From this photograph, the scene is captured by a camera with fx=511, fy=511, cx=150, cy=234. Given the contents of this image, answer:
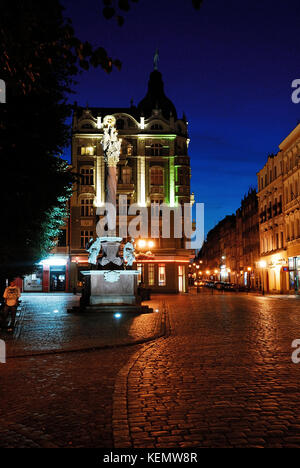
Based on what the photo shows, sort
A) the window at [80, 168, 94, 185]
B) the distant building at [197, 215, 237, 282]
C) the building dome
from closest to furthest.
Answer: the window at [80, 168, 94, 185]
the building dome
the distant building at [197, 215, 237, 282]

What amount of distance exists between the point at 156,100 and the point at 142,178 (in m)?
14.1

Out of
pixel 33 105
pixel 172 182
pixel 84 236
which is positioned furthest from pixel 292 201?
pixel 33 105

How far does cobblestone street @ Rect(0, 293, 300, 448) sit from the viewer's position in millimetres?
5469

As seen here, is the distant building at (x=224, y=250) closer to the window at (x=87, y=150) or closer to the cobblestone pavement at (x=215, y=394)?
the window at (x=87, y=150)

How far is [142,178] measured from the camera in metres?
62.2

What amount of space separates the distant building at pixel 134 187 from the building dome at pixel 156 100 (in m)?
4.45

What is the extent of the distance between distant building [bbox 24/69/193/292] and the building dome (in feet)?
14.6

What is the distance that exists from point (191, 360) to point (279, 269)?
47260 millimetres

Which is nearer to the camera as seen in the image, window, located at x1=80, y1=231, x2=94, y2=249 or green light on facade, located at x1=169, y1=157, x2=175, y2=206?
window, located at x1=80, y1=231, x2=94, y2=249

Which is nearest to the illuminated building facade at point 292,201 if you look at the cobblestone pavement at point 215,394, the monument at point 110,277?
the monument at point 110,277

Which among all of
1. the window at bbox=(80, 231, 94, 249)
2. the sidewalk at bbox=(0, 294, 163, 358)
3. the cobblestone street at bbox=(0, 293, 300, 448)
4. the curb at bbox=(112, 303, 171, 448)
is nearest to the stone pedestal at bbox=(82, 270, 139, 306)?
the sidewalk at bbox=(0, 294, 163, 358)

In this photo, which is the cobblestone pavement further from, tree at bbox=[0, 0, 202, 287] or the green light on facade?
the green light on facade

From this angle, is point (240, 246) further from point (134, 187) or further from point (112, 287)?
point (112, 287)

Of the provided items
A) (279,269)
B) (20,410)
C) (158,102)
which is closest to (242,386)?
(20,410)
